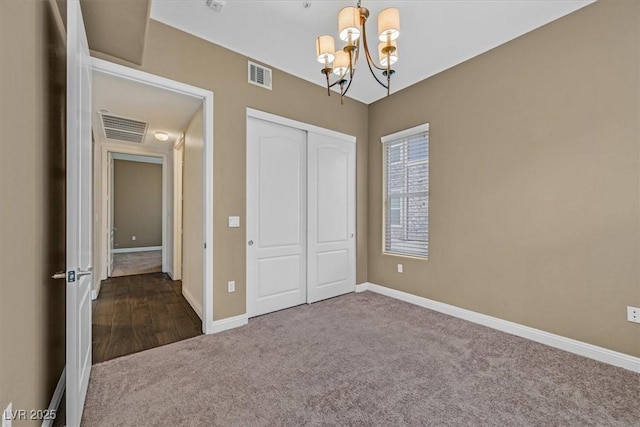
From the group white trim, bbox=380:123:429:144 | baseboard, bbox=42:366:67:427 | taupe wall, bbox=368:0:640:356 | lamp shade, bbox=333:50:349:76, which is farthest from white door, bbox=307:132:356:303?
baseboard, bbox=42:366:67:427

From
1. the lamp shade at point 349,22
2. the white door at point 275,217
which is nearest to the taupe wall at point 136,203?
the white door at point 275,217

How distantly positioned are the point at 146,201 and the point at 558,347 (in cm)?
996

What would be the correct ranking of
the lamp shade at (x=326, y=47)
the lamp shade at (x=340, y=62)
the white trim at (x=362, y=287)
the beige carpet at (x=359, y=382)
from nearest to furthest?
the beige carpet at (x=359, y=382) < the lamp shade at (x=326, y=47) < the lamp shade at (x=340, y=62) < the white trim at (x=362, y=287)

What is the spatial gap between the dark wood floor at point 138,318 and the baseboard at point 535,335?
2.67 metres

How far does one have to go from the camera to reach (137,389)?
190 cm

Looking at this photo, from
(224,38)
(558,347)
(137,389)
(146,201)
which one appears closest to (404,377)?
(558,347)

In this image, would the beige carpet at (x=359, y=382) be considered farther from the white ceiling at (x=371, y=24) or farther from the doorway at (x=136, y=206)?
the doorway at (x=136, y=206)

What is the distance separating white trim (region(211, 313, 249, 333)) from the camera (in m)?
2.81

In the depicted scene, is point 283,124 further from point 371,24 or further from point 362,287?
point 362,287

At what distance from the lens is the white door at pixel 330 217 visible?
146 inches

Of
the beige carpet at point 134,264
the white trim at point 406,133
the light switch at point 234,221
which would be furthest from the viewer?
the beige carpet at point 134,264

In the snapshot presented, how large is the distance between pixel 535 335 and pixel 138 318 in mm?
4130

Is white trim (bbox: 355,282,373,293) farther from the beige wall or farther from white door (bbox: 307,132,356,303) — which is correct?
the beige wall

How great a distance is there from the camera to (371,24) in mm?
2547
